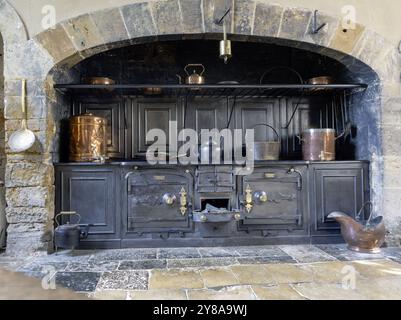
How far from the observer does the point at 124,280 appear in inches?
88.4

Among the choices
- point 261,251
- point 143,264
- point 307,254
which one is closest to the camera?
point 143,264

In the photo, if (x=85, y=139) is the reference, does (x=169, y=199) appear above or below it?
below

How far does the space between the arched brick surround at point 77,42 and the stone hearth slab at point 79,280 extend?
2.15 feet

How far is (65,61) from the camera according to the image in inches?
114

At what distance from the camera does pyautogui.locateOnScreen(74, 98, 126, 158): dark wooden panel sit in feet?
11.5

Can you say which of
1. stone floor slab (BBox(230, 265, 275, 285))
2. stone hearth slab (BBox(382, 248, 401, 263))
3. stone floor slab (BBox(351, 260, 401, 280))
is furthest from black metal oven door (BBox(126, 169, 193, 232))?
stone hearth slab (BBox(382, 248, 401, 263))

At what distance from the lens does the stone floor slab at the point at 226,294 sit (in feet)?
6.39

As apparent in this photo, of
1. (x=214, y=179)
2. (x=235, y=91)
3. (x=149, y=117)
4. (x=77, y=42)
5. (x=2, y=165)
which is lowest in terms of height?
(x=214, y=179)

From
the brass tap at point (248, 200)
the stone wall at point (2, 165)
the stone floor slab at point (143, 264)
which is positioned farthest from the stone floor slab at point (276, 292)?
the stone wall at point (2, 165)

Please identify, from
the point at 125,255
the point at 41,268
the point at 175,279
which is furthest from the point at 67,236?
the point at 175,279

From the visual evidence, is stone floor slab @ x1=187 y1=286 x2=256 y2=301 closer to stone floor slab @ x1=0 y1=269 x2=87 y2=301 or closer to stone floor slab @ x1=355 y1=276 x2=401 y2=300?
stone floor slab @ x1=355 y1=276 x2=401 y2=300

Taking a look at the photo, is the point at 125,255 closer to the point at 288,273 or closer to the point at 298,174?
the point at 288,273

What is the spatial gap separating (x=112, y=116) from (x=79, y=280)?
1840mm

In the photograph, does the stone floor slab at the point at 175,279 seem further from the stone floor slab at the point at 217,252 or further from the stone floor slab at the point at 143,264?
the stone floor slab at the point at 217,252
